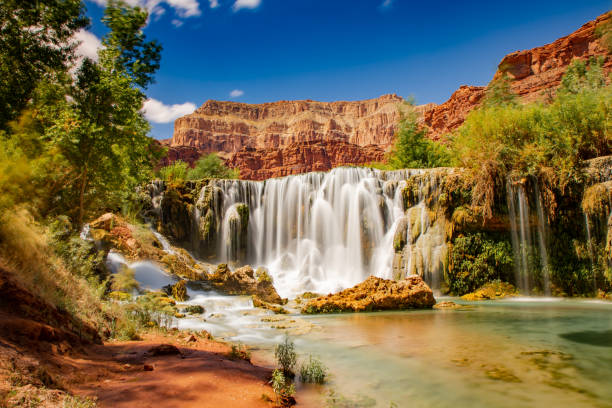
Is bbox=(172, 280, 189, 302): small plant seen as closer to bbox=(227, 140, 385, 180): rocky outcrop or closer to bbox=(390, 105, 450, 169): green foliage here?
bbox=(390, 105, 450, 169): green foliage

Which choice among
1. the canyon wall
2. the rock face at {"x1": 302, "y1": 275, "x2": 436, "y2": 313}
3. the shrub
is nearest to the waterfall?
the rock face at {"x1": 302, "y1": 275, "x2": 436, "y2": 313}

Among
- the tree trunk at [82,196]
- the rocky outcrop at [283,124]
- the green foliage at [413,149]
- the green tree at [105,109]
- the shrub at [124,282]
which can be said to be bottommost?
the shrub at [124,282]

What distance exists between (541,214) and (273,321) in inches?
506

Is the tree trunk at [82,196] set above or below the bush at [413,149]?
below

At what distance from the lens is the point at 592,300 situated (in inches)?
528

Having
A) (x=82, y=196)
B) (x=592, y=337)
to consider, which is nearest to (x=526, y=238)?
(x=592, y=337)

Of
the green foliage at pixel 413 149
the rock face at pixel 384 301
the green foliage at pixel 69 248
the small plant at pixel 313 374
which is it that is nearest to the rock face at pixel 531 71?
the green foliage at pixel 413 149

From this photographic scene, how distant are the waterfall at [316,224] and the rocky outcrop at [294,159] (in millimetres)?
65342

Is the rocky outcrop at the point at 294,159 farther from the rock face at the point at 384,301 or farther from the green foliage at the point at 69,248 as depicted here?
the green foliage at the point at 69,248

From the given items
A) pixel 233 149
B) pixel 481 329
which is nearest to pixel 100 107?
pixel 481 329

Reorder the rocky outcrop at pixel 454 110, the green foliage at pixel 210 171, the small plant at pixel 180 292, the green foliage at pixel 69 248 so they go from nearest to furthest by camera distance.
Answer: the green foliage at pixel 69 248, the small plant at pixel 180 292, the green foliage at pixel 210 171, the rocky outcrop at pixel 454 110

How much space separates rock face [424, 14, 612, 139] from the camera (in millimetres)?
59406

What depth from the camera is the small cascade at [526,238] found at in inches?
593

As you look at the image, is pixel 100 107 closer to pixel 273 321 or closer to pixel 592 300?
pixel 273 321
